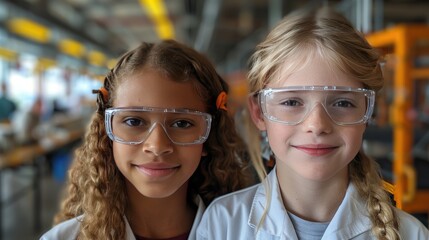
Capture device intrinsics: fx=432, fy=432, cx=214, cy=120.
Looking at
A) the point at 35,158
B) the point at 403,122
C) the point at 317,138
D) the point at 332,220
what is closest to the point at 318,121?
the point at 317,138

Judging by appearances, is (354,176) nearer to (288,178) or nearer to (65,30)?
(288,178)

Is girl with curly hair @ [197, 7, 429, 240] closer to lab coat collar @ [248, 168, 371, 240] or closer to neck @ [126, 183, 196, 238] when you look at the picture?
lab coat collar @ [248, 168, 371, 240]

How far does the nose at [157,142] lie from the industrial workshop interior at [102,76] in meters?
0.34

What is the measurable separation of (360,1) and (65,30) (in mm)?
5528

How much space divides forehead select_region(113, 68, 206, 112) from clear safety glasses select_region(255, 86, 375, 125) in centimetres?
30

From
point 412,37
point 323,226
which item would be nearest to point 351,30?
point 323,226

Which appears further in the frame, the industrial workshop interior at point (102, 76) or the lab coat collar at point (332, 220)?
the industrial workshop interior at point (102, 76)

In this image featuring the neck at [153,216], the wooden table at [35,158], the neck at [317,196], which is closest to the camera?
the neck at [317,196]

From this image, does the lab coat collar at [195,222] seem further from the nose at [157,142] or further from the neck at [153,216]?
the nose at [157,142]

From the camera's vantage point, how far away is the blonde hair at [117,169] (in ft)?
4.71

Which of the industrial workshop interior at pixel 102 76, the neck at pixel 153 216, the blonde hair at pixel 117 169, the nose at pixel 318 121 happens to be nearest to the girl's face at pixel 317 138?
the nose at pixel 318 121

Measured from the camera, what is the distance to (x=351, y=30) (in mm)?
1273

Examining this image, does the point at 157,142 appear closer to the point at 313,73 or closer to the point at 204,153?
the point at 204,153

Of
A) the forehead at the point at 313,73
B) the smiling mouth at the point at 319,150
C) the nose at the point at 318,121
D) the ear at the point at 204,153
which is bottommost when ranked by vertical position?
the ear at the point at 204,153
